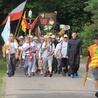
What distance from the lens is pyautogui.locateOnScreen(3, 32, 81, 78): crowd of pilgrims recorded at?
64.2ft

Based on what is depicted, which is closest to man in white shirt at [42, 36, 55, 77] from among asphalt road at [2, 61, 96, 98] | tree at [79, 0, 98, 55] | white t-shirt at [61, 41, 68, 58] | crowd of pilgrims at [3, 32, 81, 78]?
crowd of pilgrims at [3, 32, 81, 78]

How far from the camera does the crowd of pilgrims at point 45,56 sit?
64.2ft

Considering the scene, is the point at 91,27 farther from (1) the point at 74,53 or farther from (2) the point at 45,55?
(1) the point at 74,53

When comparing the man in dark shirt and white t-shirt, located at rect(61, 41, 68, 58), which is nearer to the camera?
the man in dark shirt

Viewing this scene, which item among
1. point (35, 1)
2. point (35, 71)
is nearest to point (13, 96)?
point (35, 71)

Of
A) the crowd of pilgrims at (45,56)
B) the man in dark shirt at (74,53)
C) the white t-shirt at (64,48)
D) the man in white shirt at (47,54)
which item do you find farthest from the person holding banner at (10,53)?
the white t-shirt at (64,48)

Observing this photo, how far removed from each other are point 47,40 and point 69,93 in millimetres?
6972

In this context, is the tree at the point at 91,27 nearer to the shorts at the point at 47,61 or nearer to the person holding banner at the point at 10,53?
the shorts at the point at 47,61

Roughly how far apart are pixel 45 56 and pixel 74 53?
1.34 metres

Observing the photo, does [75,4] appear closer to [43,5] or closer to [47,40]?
[43,5]

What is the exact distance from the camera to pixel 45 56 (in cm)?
2061

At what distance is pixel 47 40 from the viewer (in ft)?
68.3

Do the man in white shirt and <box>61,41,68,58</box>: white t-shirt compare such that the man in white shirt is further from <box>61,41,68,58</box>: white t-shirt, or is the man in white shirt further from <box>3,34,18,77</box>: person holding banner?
<box>3,34,18,77</box>: person holding banner

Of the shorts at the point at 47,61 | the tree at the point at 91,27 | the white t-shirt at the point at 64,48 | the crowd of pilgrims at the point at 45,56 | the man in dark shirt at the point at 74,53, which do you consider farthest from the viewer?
the tree at the point at 91,27
